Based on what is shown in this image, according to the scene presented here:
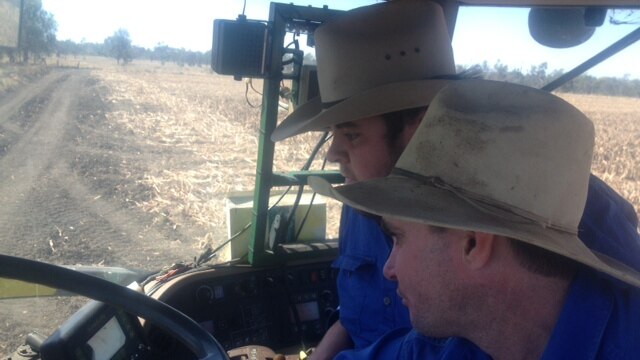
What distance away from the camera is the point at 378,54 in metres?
2.02

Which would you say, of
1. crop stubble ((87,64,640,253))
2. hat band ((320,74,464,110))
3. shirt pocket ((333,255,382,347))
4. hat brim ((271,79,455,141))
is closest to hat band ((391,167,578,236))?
hat brim ((271,79,455,141))

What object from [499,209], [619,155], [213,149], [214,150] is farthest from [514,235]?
[619,155]

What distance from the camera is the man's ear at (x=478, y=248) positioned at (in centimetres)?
115

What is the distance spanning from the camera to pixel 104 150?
12422 millimetres

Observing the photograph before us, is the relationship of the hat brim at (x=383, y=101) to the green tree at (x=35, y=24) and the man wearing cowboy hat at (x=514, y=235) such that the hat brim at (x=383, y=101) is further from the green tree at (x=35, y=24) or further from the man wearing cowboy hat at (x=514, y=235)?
the green tree at (x=35, y=24)

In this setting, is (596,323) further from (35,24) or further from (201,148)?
(201,148)

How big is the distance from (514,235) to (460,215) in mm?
112

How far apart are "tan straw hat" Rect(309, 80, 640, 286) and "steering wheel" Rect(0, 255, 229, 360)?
633mm

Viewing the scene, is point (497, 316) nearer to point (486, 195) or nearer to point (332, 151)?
point (486, 195)

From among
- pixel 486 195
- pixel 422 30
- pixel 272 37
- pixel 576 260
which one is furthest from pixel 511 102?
pixel 272 37

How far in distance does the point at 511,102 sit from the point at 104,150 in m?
12.4

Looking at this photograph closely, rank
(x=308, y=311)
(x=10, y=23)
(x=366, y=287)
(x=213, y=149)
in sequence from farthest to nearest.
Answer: (x=213, y=149) → (x=308, y=311) → (x=366, y=287) → (x=10, y=23)

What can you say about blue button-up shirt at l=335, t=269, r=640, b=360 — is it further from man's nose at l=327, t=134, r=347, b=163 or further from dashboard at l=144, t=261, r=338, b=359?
dashboard at l=144, t=261, r=338, b=359

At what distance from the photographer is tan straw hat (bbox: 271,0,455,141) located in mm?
1983
